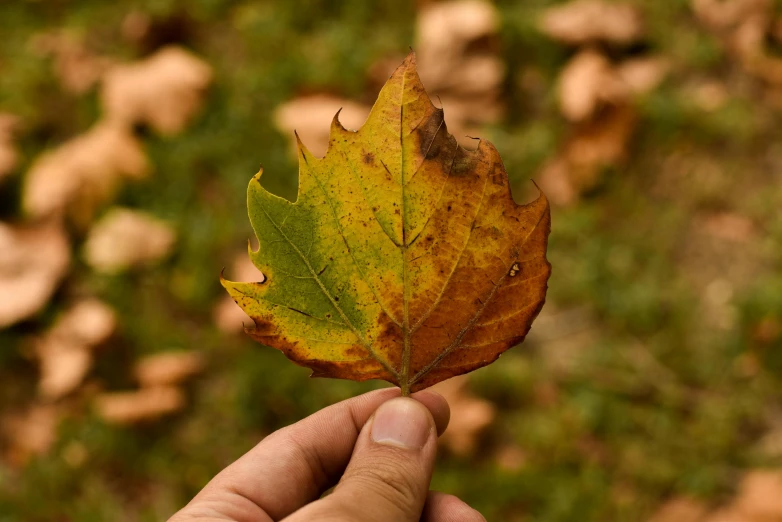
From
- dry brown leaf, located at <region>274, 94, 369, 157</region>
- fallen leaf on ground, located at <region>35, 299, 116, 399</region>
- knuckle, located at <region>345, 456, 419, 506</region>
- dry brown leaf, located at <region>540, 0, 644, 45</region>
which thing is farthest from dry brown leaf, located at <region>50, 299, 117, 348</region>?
dry brown leaf, located at <region>540, 0, 644, 45</region>

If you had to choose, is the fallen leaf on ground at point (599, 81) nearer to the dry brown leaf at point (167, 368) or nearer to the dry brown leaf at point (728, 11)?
the dry brown leaf at point (728, 11)

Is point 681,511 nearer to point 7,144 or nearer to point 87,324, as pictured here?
point 87,324

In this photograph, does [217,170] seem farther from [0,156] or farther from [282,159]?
[0,156]

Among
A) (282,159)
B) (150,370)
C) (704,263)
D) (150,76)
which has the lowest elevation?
(150,370)

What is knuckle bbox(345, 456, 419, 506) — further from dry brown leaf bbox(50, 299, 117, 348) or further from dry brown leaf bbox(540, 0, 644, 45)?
dry brown leaf bbox(540, 0, 644, 45)

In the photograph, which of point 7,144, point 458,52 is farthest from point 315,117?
point 7,144

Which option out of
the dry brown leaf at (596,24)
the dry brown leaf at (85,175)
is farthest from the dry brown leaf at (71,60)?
the dry brown leaf at (596,24)

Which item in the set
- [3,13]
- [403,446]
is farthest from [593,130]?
[3,13]

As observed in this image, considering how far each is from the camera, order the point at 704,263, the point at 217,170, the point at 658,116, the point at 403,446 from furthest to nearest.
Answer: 1. the point at 217,170
2. the point at 658,116
3. the point at 704,263
4. the point at 403,446
